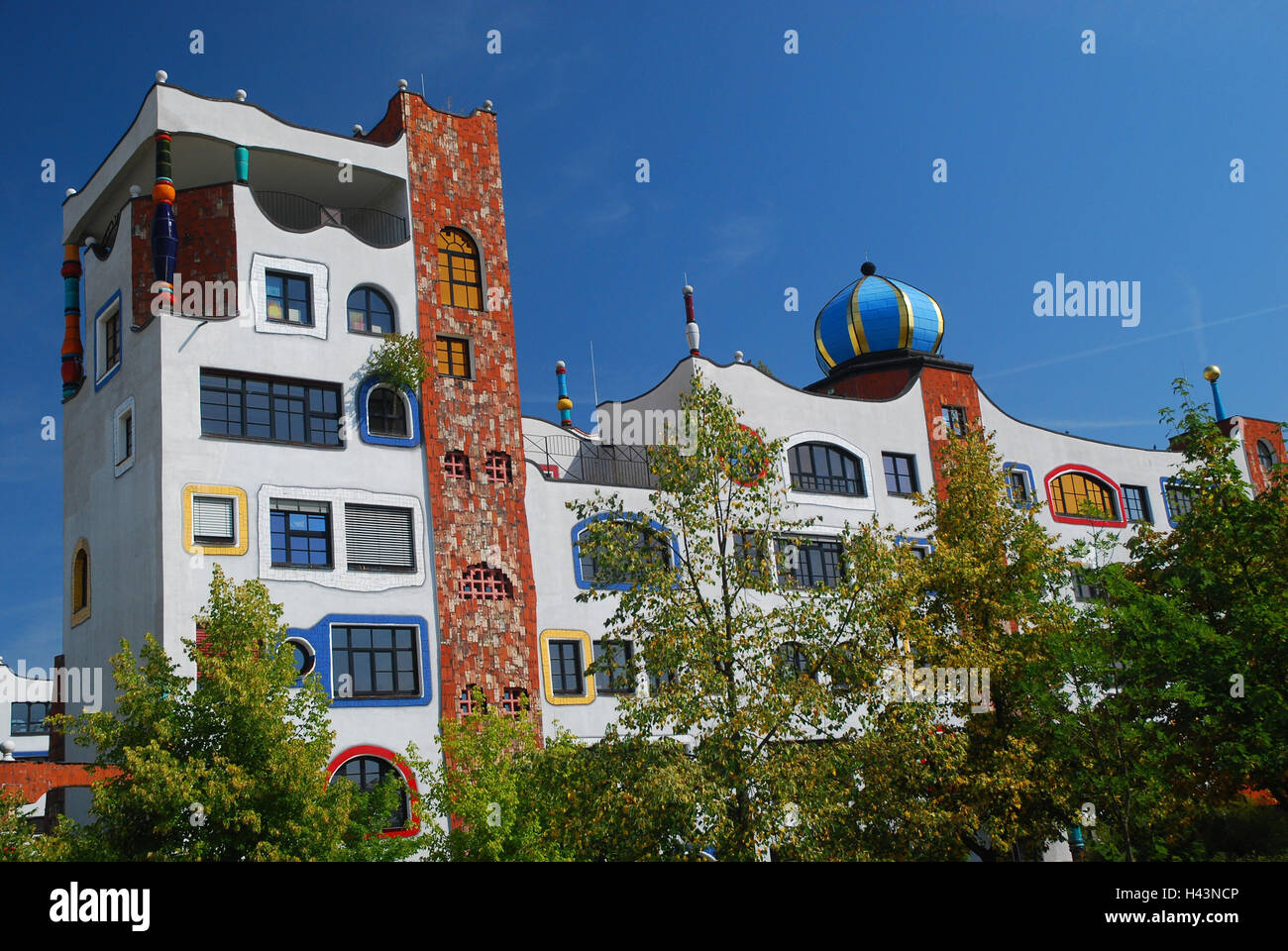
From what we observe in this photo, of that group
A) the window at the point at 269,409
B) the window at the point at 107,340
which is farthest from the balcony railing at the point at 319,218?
the window at the point at 269,409

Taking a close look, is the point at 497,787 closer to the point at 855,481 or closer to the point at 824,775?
the point at 824,775

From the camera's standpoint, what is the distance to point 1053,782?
21.5 metres

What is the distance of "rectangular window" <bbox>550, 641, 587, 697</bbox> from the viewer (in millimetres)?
27875

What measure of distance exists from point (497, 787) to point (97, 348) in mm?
15699

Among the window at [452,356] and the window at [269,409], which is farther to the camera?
the window at [452,356]

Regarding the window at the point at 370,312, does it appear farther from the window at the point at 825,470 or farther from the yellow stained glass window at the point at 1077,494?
the yellow stained glass window at the point at 1077,494

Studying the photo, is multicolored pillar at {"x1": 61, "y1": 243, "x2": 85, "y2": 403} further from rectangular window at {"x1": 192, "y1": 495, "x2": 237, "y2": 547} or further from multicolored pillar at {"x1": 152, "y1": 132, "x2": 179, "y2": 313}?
rectangular window at {"x1": 192, "y1": 495, "x2": 237, "y2": 547}

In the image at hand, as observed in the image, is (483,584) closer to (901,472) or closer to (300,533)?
(300,533)

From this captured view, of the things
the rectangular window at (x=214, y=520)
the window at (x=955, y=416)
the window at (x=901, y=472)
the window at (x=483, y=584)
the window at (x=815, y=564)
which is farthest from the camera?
the window at (x=955, y=416)

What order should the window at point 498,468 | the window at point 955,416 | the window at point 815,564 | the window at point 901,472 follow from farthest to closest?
the window at point 955,416
the window at point 901,472
the window at point 815,564
the window at point 498,468

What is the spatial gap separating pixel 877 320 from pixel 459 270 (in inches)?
585

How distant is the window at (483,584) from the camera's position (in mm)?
27453

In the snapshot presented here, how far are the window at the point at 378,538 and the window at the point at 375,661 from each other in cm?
143
